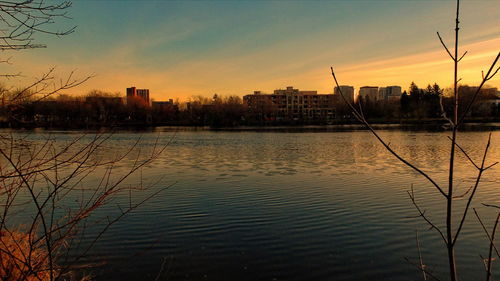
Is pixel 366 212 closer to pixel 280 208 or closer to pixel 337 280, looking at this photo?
pixel 280 208

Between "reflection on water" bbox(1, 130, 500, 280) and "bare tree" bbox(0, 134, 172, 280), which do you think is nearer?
"bare tree" bbox(0, 134, 172, 280)

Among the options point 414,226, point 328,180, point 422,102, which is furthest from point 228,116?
point 414,226

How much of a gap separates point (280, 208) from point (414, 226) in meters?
4.53

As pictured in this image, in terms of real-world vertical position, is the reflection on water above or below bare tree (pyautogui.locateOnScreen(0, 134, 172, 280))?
below

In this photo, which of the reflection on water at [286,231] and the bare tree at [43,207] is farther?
the reflection on water at [286,231]

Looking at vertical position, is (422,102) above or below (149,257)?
above

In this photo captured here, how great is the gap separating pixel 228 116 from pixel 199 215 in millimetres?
119008

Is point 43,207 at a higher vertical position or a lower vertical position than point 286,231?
higher

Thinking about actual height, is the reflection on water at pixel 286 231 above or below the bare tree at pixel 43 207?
Answer: below

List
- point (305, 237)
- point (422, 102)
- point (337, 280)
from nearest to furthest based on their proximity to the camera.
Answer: point (337, 280), point (305, 237), point (422, 102)

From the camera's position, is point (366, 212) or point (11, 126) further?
point (366, 212)

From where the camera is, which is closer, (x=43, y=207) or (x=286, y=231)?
(x=43, y=207)

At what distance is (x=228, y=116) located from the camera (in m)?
131

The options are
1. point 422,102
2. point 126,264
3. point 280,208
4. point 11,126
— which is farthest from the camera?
point 422,102
